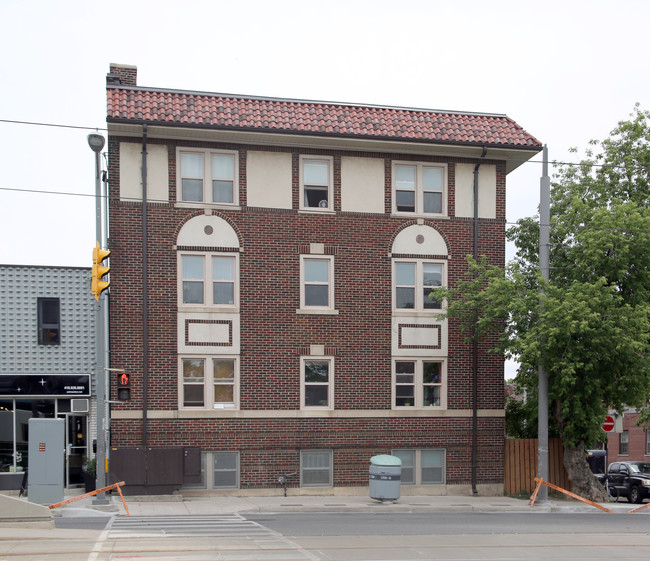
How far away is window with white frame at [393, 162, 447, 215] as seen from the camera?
24844 mm

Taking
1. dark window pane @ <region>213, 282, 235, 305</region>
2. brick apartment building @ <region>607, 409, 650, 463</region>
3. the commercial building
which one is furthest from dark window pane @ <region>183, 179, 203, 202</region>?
brick apartment building @ <region>607, 409, 650, 463</region>

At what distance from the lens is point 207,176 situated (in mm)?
23562

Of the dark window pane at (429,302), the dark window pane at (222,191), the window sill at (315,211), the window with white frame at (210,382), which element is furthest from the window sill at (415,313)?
the dark window pane at (222,191)

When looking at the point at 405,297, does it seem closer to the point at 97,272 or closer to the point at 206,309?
the point at 206,309

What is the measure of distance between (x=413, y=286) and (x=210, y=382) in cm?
642

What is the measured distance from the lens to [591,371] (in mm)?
22516

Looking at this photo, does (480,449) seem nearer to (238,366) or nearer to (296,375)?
(296,375)

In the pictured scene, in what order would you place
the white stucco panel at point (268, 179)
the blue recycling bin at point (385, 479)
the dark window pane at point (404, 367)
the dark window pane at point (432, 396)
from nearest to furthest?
the blue recycling bin at point (385, 479) < the white stucco panel at point (268, 179) < the dark window pane at point (404, 367) < the dark window pane at point (432, 396)

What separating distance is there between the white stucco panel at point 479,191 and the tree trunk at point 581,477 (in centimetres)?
716

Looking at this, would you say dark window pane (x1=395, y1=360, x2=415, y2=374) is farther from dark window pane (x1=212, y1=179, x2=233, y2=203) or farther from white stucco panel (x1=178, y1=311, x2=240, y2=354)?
dark window pane (x1=212, y1=179, x2=233, y2=203)

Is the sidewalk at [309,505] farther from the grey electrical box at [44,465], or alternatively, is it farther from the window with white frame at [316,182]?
the window with white frame at [316,182]

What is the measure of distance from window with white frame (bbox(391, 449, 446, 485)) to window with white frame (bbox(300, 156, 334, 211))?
737 centimetres

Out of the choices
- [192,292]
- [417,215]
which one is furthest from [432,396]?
[192,292]

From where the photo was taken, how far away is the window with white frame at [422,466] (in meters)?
24.4
